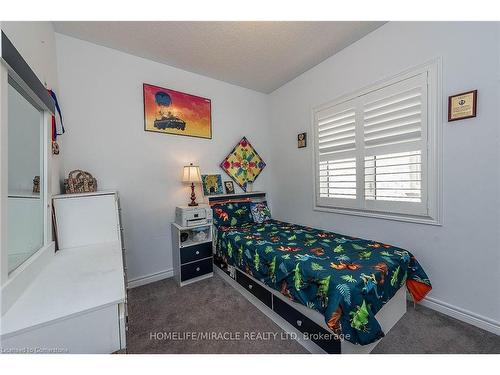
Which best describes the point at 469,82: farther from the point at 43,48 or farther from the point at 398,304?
the point at 43,48

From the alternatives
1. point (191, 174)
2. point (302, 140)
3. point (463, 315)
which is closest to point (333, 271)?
point (463, 315)

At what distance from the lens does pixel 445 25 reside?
5.64ft

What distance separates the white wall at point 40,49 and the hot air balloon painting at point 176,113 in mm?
834

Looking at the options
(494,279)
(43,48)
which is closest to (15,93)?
(43,48)

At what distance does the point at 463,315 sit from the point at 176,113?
3.58 m

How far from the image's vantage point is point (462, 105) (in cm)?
165

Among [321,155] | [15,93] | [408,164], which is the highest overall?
[15,93]

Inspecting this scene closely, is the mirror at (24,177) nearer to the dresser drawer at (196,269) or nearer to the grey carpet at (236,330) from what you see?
the grey carpet at (236,330)

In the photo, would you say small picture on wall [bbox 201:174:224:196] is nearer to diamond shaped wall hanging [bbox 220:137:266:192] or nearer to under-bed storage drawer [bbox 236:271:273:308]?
diamond shaped wall hanging [bbox 220:137:266:192]

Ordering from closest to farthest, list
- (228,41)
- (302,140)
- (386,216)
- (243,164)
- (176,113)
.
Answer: (386,216)
(228,41)
(176,113)
(302,140)
(243,164)

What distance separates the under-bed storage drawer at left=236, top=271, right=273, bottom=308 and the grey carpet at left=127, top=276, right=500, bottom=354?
12 centimetres

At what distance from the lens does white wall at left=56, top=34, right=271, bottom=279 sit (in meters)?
2.17

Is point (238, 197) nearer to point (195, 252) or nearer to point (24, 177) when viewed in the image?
point (195, 252)
